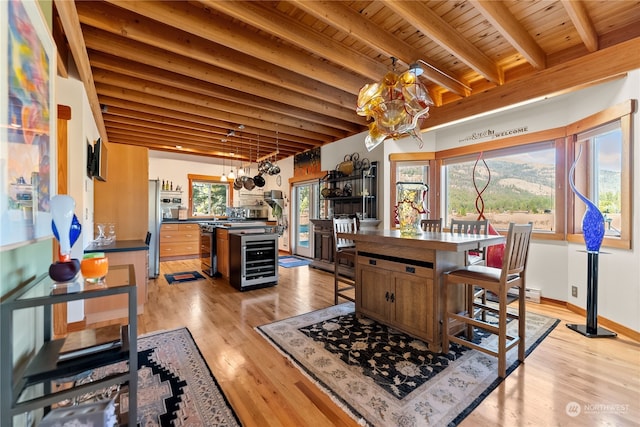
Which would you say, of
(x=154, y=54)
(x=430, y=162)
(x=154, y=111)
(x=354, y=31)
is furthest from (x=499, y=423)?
(x=154, y=111)

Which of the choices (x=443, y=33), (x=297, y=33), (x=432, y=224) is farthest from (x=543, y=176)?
(x=297, y=33)

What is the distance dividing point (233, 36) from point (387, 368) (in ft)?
10.5

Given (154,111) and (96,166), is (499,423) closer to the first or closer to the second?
(96,166)

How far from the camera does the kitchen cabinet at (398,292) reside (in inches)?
89.0

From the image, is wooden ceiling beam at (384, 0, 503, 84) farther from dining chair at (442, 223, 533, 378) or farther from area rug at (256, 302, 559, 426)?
area rug at (256, 302, 559, 426)

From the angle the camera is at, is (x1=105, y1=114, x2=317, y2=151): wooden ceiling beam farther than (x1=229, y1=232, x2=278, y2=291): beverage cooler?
Yes

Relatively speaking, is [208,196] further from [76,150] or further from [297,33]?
[297,33]

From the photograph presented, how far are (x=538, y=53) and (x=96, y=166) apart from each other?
4.96 meters

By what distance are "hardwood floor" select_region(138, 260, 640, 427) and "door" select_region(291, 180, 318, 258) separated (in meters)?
3.73

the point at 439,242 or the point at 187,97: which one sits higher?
the point at 187,97

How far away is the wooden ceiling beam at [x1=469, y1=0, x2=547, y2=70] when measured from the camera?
7.01 ft

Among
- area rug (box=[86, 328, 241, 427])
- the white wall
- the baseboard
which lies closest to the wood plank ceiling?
the white wall

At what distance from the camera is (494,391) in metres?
1.78

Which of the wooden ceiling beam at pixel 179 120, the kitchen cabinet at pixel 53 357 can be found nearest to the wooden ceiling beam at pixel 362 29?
the kitchen cabinet at pixel 53 357
